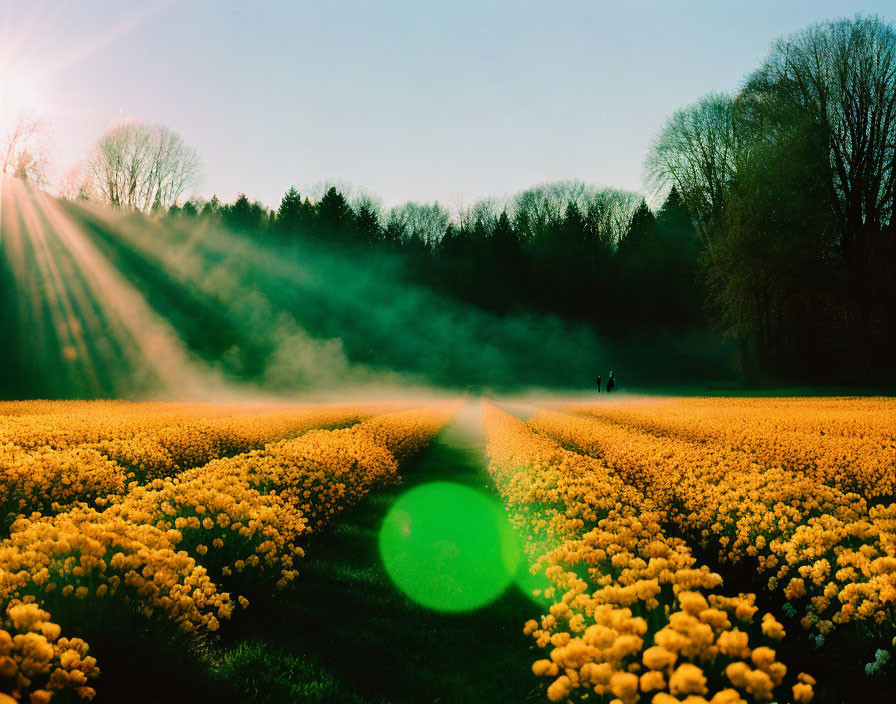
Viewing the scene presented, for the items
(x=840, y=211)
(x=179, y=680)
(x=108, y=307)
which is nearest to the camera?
(x=179, y=680)

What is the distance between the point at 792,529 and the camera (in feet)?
14.2

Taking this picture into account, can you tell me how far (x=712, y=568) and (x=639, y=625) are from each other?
3694mm

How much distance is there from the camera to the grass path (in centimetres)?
342

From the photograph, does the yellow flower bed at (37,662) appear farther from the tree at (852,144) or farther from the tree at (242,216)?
the tree at (242,216)

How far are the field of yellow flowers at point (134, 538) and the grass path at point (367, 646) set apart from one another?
32 centimetres

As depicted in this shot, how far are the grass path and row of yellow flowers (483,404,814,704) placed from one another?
0.48m

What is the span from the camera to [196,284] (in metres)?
46.0

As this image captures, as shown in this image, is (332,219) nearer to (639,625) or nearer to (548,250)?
(548,250)

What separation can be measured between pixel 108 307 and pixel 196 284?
8.15 metres

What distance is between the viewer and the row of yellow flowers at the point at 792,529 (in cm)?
313

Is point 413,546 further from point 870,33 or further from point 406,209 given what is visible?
point 406,209

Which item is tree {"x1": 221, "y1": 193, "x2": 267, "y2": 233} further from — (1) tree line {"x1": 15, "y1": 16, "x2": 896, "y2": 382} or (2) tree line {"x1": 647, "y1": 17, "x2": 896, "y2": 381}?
(2) tree line {"x1": 647, "y1": 17, "x2": 896, "y2": 381}

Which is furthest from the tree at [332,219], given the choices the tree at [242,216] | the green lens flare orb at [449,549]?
the green lens flare orb at [449,549]

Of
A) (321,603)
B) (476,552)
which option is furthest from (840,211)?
(321,603)
